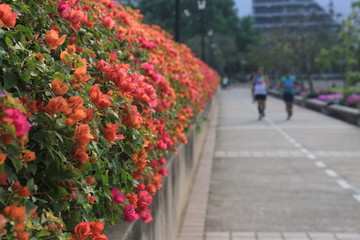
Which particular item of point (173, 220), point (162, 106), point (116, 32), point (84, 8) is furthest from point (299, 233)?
point (84, 8)

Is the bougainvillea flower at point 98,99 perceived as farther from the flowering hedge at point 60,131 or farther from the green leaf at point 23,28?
the green leaf at point 23,28

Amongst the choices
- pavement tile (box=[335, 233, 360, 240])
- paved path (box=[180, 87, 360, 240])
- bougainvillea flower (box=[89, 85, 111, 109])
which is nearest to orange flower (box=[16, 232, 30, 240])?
bougainvillea flower (box=[89, 85, 111, 109])

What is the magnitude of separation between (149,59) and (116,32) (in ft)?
1.71

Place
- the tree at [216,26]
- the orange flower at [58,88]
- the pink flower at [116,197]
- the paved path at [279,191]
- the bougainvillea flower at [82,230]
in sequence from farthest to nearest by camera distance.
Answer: the tree at [216,26]
the paved path at [279,191]
the pink flower at [116,197]
the bougainvillea flower at [82,230]
the orange flower at [58,88]

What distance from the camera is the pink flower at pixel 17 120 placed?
5.56 feet

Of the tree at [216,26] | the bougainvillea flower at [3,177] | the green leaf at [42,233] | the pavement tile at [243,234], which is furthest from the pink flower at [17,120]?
the tree at [216,26]

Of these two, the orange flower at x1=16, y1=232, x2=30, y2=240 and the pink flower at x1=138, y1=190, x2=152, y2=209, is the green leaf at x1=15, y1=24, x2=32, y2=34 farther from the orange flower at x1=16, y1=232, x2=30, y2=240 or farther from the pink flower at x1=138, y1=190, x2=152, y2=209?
the pink flower at x1=138, y1=190, x2=152, y2=209

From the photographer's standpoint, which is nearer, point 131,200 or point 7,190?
point 7,190

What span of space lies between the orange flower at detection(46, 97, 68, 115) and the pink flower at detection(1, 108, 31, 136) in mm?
371

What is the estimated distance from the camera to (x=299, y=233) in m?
6.19

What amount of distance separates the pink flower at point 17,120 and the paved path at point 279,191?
14.6 ft

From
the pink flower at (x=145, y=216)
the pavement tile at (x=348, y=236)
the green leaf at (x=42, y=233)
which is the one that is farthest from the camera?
the pavement tile at (x=348, y=236)

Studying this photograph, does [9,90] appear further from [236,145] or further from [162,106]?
[236,145]

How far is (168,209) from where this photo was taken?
218 inches
